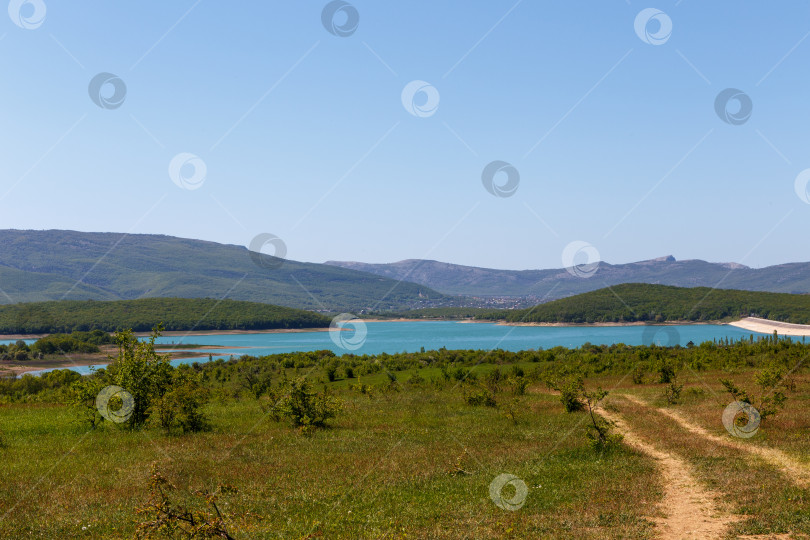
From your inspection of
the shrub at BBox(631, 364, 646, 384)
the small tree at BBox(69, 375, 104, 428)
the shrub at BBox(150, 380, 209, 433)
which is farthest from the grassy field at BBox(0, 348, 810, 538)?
the shrub at BBox(631, 364, 646, 384)

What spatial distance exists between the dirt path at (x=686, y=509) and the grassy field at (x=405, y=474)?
21 cm

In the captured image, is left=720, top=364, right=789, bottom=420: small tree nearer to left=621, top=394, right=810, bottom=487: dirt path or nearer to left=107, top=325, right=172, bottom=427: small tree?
left=621, top=394, right=810, bottom=487: dirt path

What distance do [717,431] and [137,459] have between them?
23.2 metres

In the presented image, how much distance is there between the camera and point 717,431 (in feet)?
81.7

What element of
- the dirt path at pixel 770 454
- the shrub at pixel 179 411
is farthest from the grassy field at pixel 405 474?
the shrub at pixel 179 411

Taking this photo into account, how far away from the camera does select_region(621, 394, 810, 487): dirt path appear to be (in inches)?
655

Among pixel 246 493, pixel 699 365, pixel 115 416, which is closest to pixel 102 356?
pixel 115 416

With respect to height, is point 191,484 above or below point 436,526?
below

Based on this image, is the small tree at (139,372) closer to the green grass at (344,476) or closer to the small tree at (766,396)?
the green grass at (344,476)

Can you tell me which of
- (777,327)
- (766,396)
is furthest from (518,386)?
(777,327)

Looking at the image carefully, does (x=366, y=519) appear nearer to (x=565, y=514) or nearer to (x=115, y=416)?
(x=565, y=514)

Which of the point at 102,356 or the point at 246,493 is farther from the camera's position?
the point at 102,356

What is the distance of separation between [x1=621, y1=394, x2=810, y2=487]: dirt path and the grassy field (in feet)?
0.55

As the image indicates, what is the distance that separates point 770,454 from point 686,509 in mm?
7971
